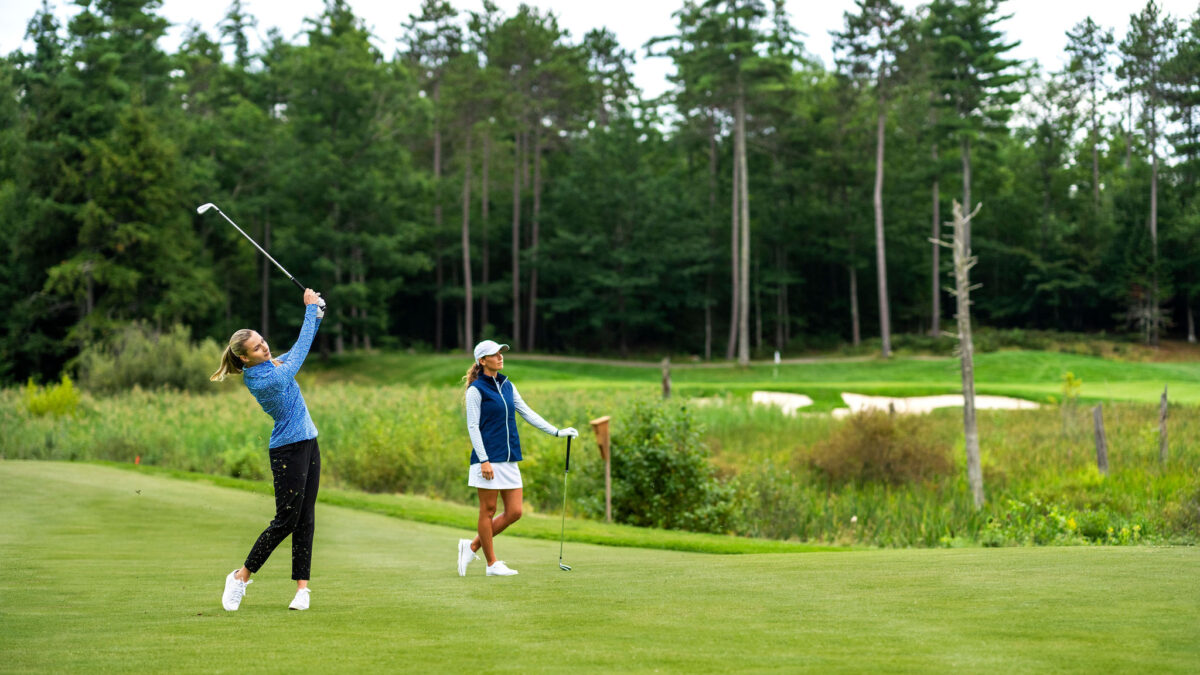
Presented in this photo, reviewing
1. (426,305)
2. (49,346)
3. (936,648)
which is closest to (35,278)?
(49,346)

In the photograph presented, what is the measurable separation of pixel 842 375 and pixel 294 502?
39944mm

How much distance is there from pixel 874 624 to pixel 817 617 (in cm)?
40

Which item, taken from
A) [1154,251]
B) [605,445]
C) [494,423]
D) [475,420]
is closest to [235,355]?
[475,420]

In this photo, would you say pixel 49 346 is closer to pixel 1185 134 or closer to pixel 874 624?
pixel 874 624

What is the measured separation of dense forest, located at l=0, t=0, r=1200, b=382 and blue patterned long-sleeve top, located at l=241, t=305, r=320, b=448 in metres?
44.7

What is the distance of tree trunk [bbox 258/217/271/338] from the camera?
60188mm

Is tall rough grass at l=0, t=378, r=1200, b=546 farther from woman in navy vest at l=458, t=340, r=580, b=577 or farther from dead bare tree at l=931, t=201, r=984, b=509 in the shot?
woman in navy vest at l=458, t=340, r=580, b=577

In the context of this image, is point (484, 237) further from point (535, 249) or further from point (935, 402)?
point (935, 402)

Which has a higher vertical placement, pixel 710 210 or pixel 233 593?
pixel 710 210

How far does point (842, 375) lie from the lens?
45375mm

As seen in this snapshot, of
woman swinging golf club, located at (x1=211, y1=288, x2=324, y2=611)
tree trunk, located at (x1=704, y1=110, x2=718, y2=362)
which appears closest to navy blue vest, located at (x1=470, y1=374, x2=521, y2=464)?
woman swinging golf club, located at (x1=211, y1=288, x2=324, y2=611)

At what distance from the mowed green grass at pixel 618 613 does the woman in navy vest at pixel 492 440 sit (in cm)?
53

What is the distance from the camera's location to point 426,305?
6994 centimetres

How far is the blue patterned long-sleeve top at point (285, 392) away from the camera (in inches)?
281
